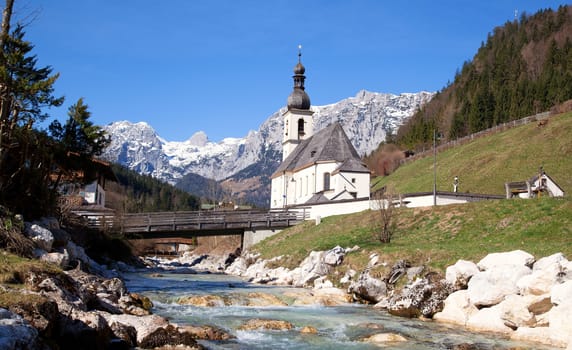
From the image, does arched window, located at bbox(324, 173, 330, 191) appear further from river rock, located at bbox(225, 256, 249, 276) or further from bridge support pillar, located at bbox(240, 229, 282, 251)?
river rock, located at bbox(225, 256, 249, 276)

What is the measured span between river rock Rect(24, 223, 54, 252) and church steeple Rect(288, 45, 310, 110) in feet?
231

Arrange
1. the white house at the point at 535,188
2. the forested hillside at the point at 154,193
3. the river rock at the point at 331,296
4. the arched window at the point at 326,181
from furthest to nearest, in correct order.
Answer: the forested hillside at the point at 154,193 < the arched window at the point at 326,181 < the white house at the point at 535,188 < the river rock at the point at 331,296

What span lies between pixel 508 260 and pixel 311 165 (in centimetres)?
4934

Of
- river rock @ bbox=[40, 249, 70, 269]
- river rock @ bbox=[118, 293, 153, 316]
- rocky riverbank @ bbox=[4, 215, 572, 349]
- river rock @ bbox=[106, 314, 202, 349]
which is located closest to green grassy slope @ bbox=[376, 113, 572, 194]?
rocky riverbank @ bbox=[4, 215, 572, 349]

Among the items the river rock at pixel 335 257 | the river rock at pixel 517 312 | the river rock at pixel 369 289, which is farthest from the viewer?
the river rock at pixel 335 257

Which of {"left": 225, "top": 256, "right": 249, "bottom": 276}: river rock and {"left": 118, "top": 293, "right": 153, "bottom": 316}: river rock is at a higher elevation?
{"left": 118, "top": 293, "right": 153, "bottom": 316}: river rock

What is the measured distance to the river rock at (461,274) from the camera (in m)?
20.1

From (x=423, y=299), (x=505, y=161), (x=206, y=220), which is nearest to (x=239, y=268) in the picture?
(x=206, y=220)

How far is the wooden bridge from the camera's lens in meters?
44.7

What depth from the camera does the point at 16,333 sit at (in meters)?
9.35

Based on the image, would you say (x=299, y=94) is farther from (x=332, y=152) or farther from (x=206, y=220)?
(x=206, y=220)

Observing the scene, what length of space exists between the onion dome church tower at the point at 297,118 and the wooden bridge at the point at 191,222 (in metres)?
35.9

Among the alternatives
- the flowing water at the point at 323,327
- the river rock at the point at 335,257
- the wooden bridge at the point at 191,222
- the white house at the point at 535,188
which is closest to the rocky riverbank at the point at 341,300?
the flowing water at the point at 323,327

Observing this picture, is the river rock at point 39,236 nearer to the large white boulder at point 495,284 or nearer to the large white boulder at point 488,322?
the large white boulder at point 488,322
